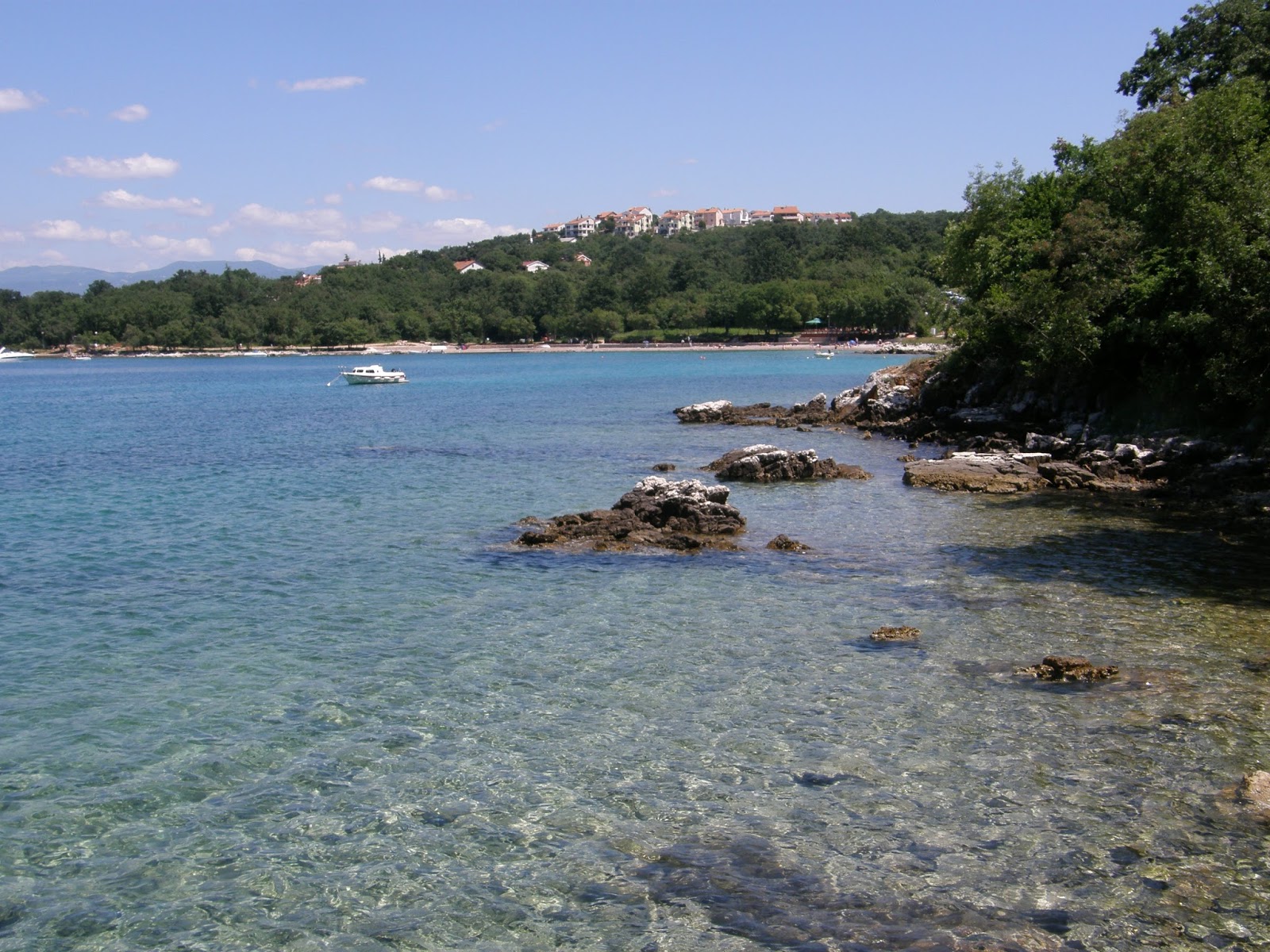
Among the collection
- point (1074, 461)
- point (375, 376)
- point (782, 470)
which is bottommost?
point (782, 470)

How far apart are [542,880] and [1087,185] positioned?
141 feet

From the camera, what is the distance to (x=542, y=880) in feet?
31.6

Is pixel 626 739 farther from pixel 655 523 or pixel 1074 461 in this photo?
pixel 1074 461

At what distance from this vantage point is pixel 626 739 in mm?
12898

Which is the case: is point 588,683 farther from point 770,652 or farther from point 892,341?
point 892,341

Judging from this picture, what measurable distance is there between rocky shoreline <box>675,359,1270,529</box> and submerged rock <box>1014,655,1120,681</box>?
42.5 ft

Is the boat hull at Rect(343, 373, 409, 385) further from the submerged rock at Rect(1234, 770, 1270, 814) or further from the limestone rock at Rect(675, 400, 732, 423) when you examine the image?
the submerged rock at Rect(1234, 770, 1270, 814)

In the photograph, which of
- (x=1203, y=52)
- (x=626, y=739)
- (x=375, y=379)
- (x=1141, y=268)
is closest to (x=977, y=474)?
(x=1141, y=268)

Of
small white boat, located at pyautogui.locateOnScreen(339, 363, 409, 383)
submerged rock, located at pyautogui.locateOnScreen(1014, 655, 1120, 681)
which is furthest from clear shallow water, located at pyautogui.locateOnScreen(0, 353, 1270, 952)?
small white boat, located at pyautogui.locateOnScreen(339, 363, 409, 383)

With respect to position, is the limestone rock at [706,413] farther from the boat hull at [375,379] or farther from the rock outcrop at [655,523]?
the boat hull at [375,379]

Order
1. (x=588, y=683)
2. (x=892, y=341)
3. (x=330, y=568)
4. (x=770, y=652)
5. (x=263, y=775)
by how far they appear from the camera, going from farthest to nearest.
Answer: (x=892, y=341), (x=330, y=568), (x=770, y=652), (x=588, y=683), (x=263, y=775)

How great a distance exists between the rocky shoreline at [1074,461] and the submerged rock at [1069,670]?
1296 cm

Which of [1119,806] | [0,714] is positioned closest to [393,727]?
[0,714]

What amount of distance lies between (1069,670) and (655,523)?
502 inches
